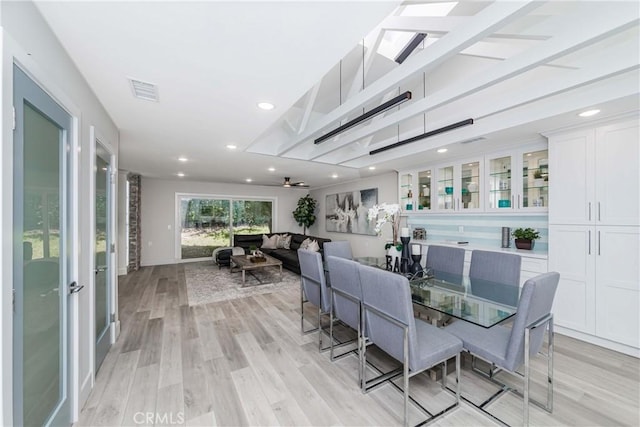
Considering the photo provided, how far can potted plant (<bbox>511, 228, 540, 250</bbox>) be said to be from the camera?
3363 mm

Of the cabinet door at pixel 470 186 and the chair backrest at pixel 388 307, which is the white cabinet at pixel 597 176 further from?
the chair backrest at pixel 388 307

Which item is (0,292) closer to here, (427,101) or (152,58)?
(152,58)

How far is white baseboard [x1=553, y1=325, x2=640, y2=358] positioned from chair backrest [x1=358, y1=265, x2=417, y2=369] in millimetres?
2663

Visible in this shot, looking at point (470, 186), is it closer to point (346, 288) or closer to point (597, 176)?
point (597, 176)

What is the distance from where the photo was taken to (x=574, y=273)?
2.86 m

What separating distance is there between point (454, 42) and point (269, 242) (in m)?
6.73

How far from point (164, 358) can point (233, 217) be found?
18.9ft

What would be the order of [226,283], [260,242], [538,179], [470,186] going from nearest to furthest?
[538,179], [470,186], [226,283], [260,242]

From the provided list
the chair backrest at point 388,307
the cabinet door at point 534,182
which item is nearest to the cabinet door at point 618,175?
the cabinet door at point 534,182

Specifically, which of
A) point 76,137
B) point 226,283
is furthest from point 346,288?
point 226,283

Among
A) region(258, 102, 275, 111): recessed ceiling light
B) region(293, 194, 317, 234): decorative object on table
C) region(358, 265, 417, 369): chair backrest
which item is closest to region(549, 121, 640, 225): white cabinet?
region(358, 265, 417, 369): chair backrest

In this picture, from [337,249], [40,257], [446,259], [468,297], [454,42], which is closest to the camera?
[40,257]

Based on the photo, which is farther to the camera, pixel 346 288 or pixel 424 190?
pixel 424 190

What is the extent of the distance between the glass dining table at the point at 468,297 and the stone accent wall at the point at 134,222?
6.68 meters
